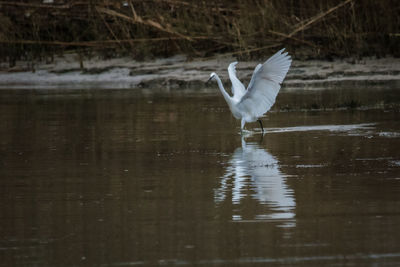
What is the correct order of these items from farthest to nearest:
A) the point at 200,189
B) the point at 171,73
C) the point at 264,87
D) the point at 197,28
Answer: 1. the point at 197,28
2. the point at 171,73
3. the point at 264,87
4. the point at 200,189

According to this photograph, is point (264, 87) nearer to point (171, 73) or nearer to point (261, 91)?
point (261, 91)

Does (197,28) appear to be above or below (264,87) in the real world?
above

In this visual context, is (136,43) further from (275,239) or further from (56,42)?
(275,239)

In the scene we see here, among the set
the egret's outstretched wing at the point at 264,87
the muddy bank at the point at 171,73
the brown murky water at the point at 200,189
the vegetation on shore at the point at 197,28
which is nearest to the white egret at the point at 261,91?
the egret's outstretched wing at the point at 264,87

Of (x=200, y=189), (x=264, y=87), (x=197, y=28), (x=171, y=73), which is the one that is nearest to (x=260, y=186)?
(x=200, y=189)

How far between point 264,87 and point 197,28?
31.7 feet

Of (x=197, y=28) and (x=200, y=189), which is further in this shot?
(x=197, y=28)

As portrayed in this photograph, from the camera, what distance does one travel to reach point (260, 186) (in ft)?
25.9

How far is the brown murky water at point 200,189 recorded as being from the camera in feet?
18.7

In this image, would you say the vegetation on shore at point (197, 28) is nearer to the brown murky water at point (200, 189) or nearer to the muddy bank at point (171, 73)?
the muddy bank at point (171, 73)

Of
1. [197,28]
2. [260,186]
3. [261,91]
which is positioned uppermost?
[197,28]

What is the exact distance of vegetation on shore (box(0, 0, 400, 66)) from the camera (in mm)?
20719

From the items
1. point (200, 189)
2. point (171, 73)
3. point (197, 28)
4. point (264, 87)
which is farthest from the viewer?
point (197, 28)

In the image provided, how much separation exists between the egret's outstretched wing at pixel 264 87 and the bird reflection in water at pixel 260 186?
218 cm
